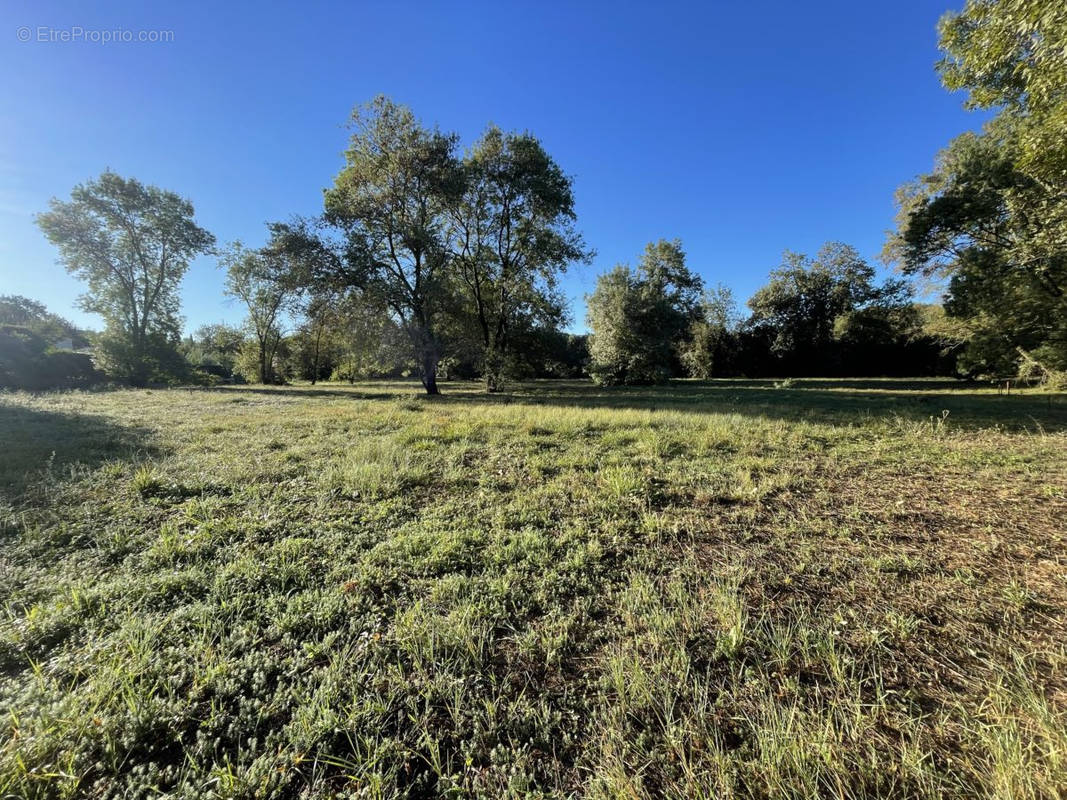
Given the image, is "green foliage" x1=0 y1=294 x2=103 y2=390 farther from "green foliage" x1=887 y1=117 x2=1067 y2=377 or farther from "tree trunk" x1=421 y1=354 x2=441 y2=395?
"green foliage" x1=887 y1=117 x2=1067 y2=377

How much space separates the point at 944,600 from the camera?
2.57 meters

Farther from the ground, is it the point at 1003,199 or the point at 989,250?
the point at 1003,199

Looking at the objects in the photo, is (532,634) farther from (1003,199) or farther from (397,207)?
(1003,199)

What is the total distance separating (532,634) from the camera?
2283 millimetres

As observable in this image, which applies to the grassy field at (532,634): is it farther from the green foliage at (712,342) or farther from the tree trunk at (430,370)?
the green foliage at (712,342)

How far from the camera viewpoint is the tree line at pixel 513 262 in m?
9.05

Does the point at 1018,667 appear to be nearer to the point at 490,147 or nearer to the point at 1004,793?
the point at 1004,793

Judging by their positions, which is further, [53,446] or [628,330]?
[628,330]

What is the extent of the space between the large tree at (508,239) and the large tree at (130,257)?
82.0 ft

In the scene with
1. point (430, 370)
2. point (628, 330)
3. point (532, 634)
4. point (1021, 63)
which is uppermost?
point (1021, 63)

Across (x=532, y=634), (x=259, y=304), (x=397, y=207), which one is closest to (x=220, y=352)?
(x=259, y=304)

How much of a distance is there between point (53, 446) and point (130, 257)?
33.0m

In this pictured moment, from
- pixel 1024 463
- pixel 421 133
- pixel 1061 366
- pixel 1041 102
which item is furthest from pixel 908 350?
pixel 421 133

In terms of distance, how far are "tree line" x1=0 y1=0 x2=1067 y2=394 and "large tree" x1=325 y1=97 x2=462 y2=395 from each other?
95mm
